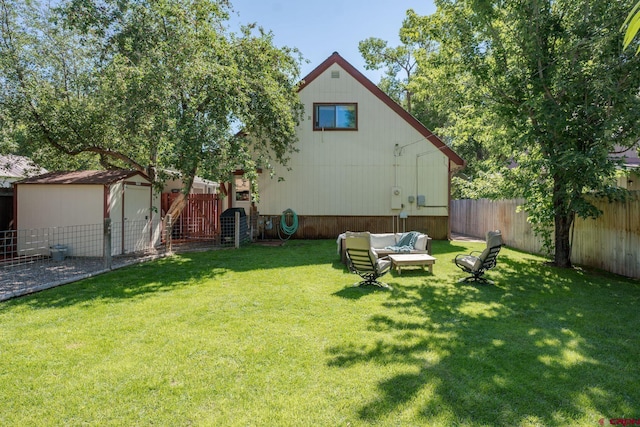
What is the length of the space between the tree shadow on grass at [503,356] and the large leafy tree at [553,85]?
2.50 meters

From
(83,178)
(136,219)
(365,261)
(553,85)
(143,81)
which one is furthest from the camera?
(136,219)

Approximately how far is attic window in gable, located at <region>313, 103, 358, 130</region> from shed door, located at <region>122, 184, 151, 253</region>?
6743 mm

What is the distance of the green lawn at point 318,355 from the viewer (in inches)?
→ 110

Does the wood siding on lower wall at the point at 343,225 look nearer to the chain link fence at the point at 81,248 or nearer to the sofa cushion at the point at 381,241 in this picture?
the chain link fence at the point at 81,248

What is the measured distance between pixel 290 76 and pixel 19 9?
25.7ft

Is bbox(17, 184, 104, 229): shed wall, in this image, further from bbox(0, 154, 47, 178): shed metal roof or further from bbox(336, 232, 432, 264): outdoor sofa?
bbox(336, 232, 432, 264): outdoor sofa

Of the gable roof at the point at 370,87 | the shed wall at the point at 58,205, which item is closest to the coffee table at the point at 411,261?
the gable roof at the point at 370,87

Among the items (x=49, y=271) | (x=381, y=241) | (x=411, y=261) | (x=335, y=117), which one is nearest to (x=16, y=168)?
(x=49, y=271)

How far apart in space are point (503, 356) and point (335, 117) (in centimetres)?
1158

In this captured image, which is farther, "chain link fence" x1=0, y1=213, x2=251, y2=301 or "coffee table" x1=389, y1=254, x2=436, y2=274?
"coffee table" x1=389, y1=254, x2=436, y2=274

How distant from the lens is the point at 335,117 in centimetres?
1391

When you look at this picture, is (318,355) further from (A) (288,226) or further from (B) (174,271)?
(A) (288,226)

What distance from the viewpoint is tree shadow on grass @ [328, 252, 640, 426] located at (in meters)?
2.83

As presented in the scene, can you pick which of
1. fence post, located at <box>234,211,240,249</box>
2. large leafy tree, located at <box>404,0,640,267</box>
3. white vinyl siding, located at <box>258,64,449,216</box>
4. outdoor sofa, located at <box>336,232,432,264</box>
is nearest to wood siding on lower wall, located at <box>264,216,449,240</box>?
white vinyl siding, located at <box>258,64,449,216</box>
